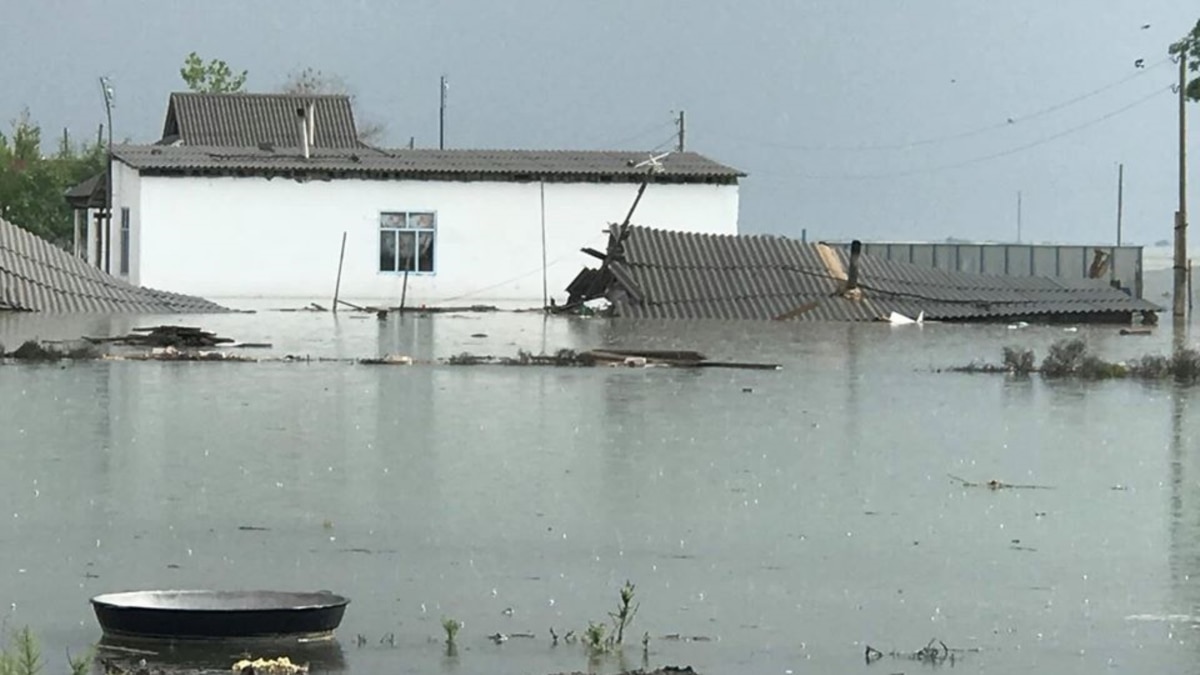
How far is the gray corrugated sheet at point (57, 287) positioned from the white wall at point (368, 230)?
9160 mm

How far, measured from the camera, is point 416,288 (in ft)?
173

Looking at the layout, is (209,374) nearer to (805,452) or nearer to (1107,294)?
(805,452)

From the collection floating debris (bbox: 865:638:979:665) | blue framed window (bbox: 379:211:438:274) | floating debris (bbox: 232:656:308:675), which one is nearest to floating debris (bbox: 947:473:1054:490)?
floating debris (bbox: 865:638:979:665)

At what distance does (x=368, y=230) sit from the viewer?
52875 millimetres

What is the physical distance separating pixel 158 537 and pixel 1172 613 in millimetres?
4865

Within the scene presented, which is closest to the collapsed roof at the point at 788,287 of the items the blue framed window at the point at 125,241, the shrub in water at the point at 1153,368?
the blue framed window at the point at 125,241

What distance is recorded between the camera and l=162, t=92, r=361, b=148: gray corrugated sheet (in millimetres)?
66438

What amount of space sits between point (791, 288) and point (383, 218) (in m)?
11.8

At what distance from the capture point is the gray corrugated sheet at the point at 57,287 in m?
40.0

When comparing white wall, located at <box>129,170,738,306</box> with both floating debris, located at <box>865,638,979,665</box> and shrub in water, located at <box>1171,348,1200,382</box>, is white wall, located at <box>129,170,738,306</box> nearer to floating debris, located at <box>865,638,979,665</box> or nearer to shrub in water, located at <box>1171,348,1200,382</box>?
shrub in water, located at <box>1171,348,1200,382</box>

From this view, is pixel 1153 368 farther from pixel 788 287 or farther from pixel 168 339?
pixel 788 287

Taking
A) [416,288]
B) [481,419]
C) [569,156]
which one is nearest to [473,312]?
[416,288]

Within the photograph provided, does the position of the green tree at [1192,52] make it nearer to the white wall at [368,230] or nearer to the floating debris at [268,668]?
the white wall at [368,230]

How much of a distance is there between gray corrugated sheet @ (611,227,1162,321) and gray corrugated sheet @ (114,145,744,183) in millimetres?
7345
